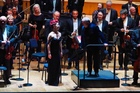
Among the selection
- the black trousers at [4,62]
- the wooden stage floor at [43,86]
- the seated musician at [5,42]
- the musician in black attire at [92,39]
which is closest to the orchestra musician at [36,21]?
the wooden stage floor at [43,86]

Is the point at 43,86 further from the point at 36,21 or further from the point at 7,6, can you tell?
the point at 7,6

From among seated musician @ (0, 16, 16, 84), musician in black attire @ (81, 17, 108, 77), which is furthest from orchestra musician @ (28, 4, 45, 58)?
musician in black attire @ (81, 17, 108, 77)

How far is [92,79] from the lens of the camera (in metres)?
7.45

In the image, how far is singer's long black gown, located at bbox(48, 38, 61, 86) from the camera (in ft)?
24.3

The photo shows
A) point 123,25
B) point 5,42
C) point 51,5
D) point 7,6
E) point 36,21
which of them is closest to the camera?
point 5,42

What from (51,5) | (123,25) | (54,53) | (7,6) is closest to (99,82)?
(54,53)

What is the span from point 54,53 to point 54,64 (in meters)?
0.22

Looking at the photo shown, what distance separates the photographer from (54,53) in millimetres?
7457

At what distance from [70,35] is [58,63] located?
1.61 metres

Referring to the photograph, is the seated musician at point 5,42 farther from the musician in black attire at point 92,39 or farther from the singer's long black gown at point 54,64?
the musician in black attire at point 92,39

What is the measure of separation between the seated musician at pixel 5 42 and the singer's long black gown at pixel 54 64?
0.81 m

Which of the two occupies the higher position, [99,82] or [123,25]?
[123,25]

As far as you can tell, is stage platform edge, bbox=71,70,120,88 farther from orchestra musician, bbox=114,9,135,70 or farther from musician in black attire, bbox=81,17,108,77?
orchestra musician, bbox=114,9,135,70

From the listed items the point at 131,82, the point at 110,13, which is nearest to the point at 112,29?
the point at 110,13
